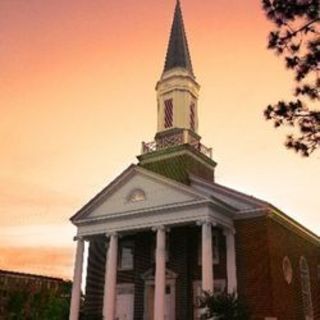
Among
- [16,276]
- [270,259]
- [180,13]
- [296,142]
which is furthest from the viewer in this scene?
[16,276]

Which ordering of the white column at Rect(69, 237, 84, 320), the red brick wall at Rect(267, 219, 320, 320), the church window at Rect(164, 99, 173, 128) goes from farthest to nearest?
the church window at Rect(164, 99, 173, 128) < the white column at Rect(69, 237, 84, 320) < the red brick wall at Rect(267, 219, 320, 320)

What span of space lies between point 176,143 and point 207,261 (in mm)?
8728

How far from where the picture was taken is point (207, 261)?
A: 2242 cm

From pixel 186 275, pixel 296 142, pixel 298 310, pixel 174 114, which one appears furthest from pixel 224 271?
pixel 296 142

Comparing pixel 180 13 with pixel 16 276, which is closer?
pixel 180 13

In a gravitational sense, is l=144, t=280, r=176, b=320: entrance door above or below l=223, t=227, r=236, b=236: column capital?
below

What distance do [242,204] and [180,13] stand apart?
17719 millimetres

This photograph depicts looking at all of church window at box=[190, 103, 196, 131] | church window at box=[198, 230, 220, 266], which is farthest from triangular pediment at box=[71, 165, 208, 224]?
church window at box=[190, 103, 196, 131]

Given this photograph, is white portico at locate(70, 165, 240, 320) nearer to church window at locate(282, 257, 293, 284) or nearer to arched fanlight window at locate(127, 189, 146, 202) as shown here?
arched fanlight window at locate(127, 189, 146, 202)

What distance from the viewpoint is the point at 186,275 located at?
25891 millimetres

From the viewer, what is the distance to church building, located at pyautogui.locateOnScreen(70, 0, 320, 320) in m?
23.8

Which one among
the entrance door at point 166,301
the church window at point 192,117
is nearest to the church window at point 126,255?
the entrance door at point 166,301

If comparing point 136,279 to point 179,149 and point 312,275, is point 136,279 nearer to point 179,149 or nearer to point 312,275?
point 179,149

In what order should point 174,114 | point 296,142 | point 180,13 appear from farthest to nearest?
point 180,13 < point 174,114 < point 296,142
